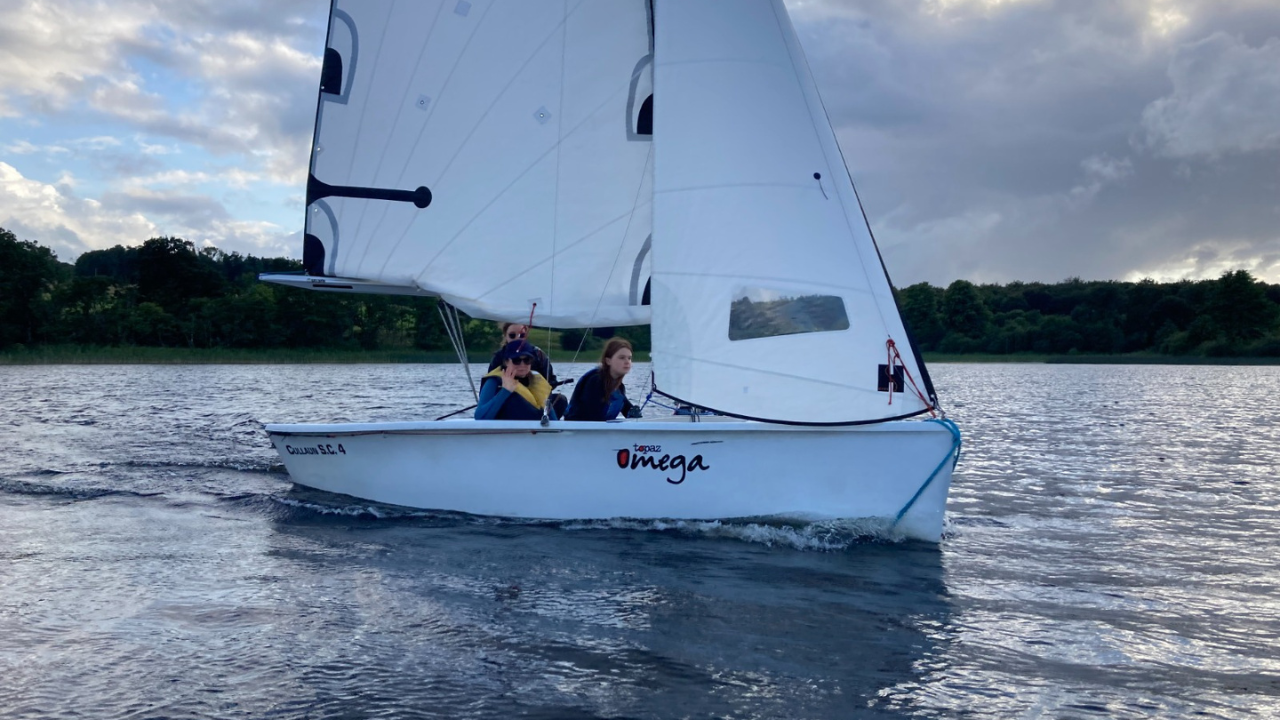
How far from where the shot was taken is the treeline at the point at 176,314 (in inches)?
2265

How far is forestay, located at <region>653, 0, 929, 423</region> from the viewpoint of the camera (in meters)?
6.59

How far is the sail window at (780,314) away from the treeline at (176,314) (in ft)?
154

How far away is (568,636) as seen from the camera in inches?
186

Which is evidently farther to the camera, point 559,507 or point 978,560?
point 559,507

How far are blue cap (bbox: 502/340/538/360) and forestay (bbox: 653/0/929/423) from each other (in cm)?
122

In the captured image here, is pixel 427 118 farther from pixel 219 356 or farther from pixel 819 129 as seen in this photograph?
pixel 219 356

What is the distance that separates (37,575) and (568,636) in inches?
127

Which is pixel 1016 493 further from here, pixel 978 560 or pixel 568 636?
pixel 568 636

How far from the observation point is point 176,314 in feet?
214

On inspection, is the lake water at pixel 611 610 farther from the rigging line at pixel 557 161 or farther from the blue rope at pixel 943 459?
the rigging line at pixel 557 161

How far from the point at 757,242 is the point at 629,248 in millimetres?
1275

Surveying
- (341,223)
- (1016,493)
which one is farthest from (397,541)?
(1016,493)

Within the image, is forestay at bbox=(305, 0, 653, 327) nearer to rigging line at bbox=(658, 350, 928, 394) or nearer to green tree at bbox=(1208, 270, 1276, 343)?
rigging line at bbox=(658, 350, 928, 394)

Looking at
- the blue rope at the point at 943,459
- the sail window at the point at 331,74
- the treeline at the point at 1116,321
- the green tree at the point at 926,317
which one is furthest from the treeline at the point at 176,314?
the blue rope at the point at 943,459
